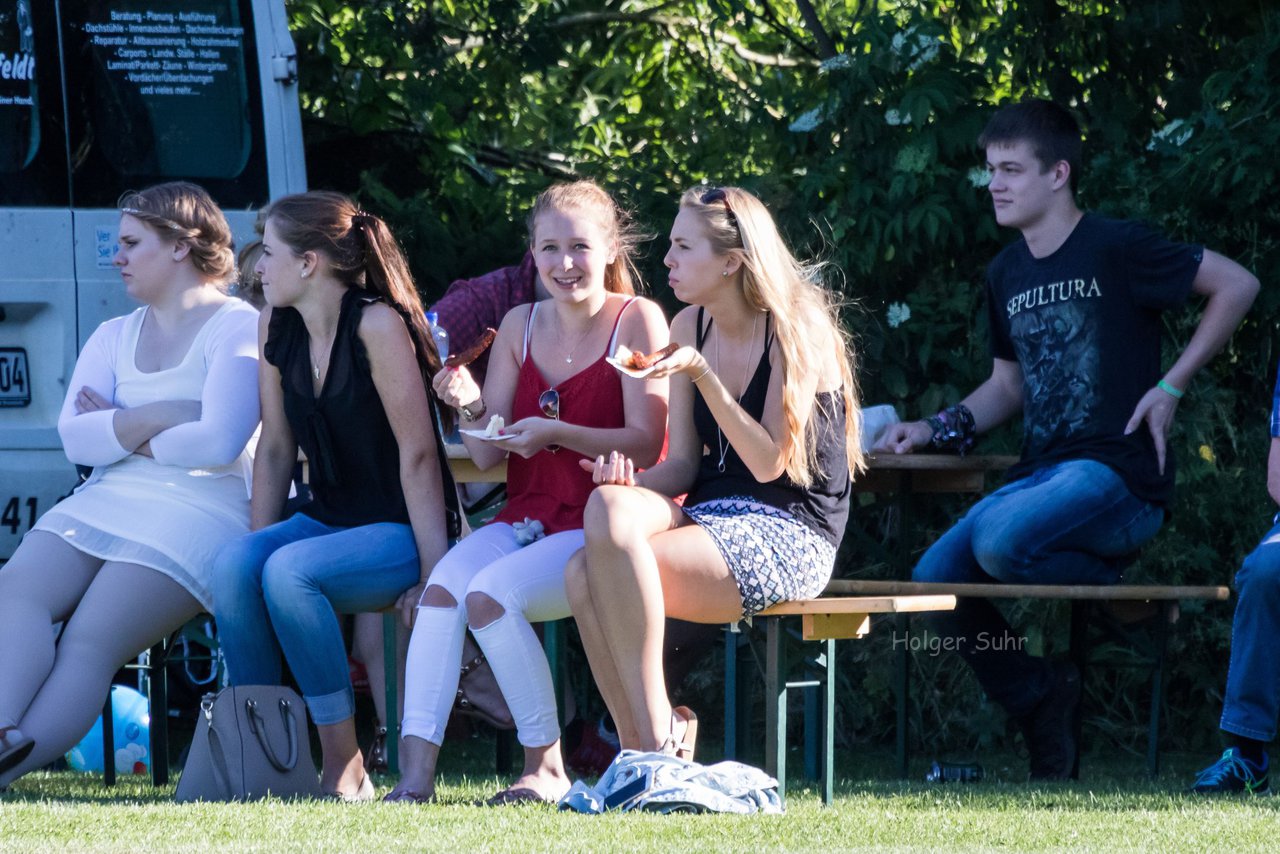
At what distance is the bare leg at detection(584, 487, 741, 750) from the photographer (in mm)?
4215

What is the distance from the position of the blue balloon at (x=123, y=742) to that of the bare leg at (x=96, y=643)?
34.9 inches

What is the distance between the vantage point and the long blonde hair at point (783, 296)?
448cm

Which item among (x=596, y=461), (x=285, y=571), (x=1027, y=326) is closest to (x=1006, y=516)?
(x=1027, y=326)

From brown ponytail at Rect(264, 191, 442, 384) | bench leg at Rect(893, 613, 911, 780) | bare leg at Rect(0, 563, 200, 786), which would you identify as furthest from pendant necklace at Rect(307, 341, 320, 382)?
bench leg at Rect(893, 613, 911, 780)

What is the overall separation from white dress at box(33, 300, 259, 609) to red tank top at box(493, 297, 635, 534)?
733 mm

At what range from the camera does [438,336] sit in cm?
525

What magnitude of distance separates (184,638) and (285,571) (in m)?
1.60

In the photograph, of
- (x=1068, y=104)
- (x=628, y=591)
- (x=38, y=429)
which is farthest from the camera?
(x=1068, y=104)

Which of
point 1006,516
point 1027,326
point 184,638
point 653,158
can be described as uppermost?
point 653,158

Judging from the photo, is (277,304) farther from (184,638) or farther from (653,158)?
(653,158)

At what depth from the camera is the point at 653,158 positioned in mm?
8211

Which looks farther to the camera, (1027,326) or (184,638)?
(184,638)

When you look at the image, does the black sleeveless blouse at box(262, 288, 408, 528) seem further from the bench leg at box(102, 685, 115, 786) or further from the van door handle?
the van door handle

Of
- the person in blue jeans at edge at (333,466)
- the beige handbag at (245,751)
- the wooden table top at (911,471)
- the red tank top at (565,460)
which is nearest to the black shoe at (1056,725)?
the wooden table top at (911,471)
